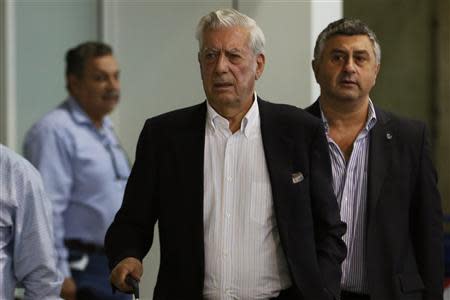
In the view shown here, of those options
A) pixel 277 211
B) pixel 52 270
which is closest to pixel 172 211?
pixel 277 211

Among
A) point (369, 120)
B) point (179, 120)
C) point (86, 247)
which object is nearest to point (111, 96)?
point (86, 247)

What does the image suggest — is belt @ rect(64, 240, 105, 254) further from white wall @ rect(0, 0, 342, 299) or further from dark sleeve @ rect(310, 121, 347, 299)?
dark sleeve @ rect(310, 121, 347, 299)

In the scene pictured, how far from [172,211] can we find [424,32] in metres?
8.85

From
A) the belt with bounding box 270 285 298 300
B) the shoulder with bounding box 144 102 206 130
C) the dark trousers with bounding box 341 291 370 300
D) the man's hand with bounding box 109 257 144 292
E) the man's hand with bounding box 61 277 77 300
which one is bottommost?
the man's hand with bounding box 61 277 77 300

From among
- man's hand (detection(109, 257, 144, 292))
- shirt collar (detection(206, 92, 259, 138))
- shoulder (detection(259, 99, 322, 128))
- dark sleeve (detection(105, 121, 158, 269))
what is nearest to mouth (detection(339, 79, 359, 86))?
shoulder (detection(259, 99, 322, 128))

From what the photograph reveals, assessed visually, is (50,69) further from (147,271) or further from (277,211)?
(277,211)

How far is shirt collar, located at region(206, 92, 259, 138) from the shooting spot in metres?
3.74

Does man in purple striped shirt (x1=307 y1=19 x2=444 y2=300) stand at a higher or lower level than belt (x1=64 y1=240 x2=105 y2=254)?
higher

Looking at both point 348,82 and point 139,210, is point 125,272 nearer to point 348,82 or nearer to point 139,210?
point 139,210

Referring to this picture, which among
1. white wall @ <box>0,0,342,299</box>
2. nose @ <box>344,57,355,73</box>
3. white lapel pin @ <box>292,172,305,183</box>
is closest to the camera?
white lapel pin @ <box>292,172,305,183</box>

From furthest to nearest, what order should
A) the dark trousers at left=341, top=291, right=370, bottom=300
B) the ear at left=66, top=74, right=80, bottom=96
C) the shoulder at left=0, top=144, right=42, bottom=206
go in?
the ear at left=66, top=74, right=80, bottom=96, the dark trousers at left=341, top=291, right=370, bottom=300, the shoulder at left=0, top=144, right=42, bottom=206

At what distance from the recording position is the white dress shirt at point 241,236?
3623mm

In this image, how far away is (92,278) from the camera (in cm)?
593

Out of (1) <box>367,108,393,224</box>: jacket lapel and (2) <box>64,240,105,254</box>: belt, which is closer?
(1) <box>367,108,393,224</box>: jacket lapel
